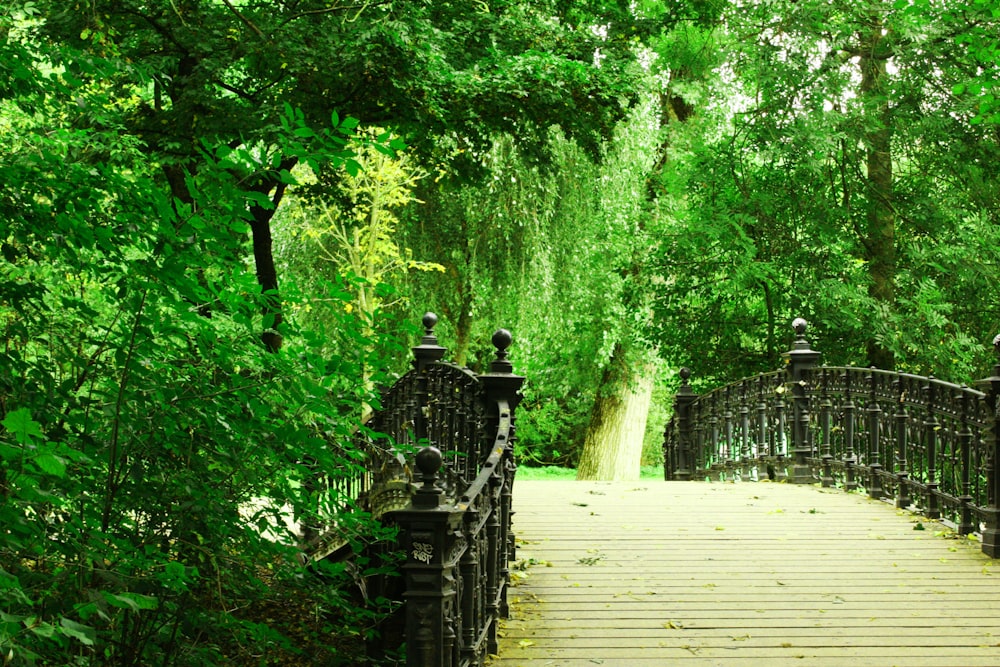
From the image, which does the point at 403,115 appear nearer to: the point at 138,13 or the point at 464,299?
the point at 138,13

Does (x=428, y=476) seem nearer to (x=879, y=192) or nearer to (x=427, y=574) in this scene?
(x=427, y=574)

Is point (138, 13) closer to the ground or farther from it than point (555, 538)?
farther from it

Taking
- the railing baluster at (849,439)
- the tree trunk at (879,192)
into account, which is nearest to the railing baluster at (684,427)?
the tree trunk at (879,192)

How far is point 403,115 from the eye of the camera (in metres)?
11.9

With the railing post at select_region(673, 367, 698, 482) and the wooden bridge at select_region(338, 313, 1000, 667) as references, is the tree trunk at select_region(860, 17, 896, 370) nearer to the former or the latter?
the railing post at select_region(673, 367, 698, 482)

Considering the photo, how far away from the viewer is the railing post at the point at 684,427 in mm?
17781

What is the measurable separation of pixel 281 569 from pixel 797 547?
223 inches

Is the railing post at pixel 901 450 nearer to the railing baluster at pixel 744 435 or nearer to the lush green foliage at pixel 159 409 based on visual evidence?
the railing baluster at pixel 744 435

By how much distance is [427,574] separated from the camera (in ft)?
16.9

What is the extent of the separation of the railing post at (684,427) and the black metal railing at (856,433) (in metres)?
0.02

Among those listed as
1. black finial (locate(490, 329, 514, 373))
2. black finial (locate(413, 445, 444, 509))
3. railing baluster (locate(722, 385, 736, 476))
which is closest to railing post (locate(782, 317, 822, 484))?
railing baluster (locate(722, 385, 736, 476))

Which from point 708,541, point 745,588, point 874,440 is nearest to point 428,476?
point 745,588

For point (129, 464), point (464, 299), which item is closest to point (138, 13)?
point (129, 464)

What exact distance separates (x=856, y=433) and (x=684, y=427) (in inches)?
153
